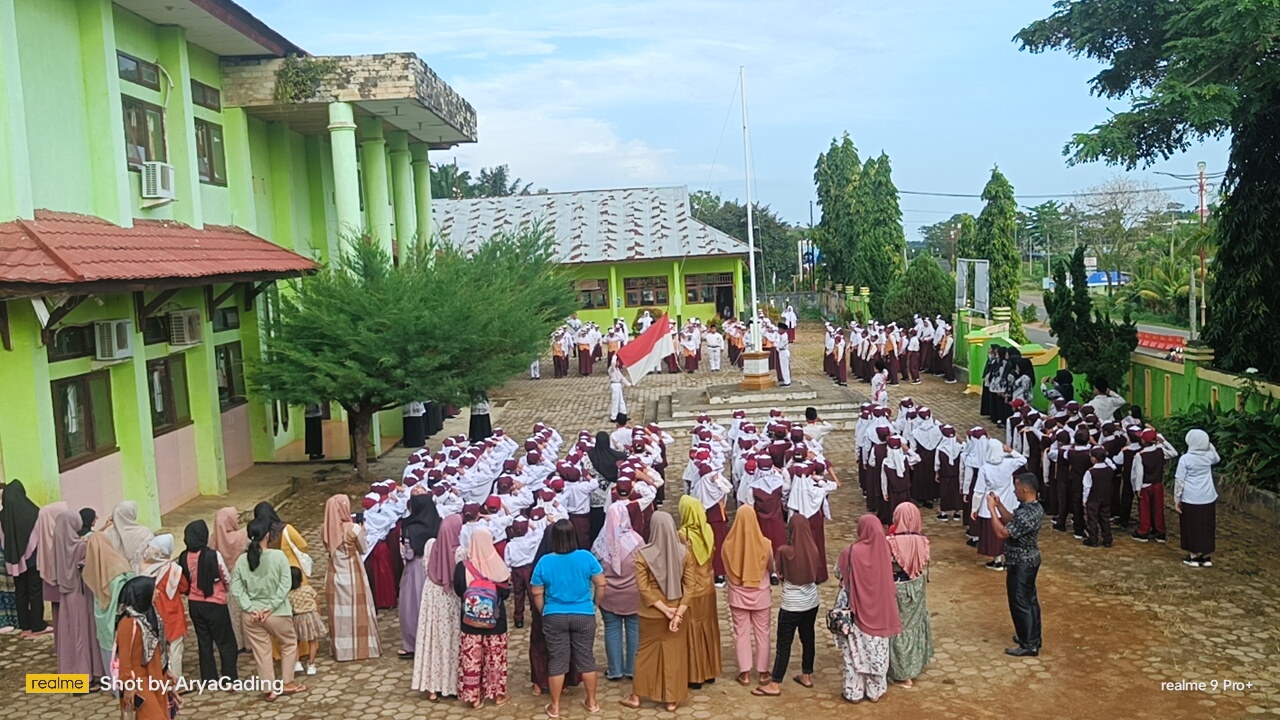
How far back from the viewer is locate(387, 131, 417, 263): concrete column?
834 inches

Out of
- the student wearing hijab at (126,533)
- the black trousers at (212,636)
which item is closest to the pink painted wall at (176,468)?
the student wearing hijab at (126,533)

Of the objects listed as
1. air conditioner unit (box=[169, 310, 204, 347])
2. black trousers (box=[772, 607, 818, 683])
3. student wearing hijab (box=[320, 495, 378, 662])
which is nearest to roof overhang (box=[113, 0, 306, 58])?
air conditioner unit (box=[169, 310, 204, 347])

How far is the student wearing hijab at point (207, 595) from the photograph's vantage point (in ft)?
25.1

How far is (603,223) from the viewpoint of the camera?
1572 inches

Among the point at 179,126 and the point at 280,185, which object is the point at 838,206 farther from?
the point at 179,126

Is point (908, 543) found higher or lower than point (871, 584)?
higher

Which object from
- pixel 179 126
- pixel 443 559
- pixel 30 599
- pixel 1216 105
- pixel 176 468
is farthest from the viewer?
pixel 179 126

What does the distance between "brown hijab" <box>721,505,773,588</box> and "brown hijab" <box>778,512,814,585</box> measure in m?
0.15

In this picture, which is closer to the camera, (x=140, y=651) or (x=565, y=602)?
(x=140, y=651)

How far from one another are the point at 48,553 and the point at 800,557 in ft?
19.9

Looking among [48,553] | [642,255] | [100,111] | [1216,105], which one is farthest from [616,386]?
[642,255]

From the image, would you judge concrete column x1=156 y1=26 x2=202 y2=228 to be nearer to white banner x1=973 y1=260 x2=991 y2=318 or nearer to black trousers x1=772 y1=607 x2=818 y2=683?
black trousers x1=772 y1=607 x2=818 y2=683

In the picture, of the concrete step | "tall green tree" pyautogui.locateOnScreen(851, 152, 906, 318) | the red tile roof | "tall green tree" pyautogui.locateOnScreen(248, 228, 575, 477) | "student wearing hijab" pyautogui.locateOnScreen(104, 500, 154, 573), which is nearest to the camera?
"student wearing hijab" pyautogui.locateOnScreen(104, 500, 154, 573)

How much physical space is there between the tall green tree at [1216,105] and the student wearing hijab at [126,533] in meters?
10.2
